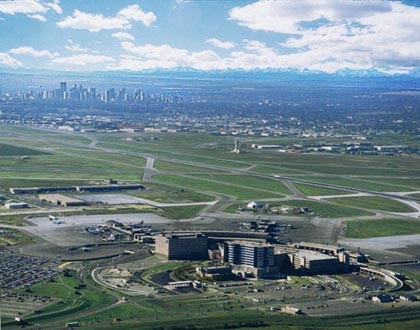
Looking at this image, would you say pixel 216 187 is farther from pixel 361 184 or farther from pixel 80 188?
pixel 361 184

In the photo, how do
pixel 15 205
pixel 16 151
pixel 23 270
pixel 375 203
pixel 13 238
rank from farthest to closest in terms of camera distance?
pixel 16 151 < pixel 375 203 < pixel 15 205 < pixel 13 238 < pixel 23 270

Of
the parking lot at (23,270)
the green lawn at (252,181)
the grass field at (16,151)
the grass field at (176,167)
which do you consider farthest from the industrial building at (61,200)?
the grass field at (16,151)

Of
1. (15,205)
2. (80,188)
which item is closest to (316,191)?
(80,188)

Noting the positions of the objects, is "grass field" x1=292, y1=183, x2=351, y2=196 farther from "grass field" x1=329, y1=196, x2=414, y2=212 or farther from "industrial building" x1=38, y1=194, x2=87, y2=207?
"industrial building" x1=38, y1=194, x2=87, y2=207

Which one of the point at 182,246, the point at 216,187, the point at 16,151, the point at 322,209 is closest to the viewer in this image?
the point at 182,246

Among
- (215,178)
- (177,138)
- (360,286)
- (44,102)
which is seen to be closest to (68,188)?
(215,178)

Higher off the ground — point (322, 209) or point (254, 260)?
point (254, 260)

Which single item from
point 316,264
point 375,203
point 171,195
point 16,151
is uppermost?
point 316,264
